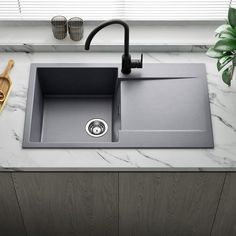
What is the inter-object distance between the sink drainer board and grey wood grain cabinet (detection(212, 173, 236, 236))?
186mm

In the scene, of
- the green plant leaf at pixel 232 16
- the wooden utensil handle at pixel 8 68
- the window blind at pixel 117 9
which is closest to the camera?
the green plant leaf at pixel 232 16

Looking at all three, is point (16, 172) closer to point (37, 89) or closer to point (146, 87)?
point (37, 89)

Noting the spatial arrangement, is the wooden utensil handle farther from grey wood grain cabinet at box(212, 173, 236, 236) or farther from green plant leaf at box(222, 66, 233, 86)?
grey wood grain cabinet at box(212, 173, 236, 236)

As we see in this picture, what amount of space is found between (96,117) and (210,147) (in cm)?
57

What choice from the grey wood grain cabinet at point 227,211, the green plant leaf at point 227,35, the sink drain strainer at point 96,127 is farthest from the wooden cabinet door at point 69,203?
the green plant leaf at point 227,35

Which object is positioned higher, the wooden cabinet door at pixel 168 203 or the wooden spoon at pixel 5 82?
the wooden spoon at pixel 5 82

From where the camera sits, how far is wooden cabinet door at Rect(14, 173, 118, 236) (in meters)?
1.63

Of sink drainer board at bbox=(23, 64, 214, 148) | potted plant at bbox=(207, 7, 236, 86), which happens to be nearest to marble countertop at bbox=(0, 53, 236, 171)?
sink drainer board at bbox=(23, 64, 214, 148)

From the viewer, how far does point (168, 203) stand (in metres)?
1.75

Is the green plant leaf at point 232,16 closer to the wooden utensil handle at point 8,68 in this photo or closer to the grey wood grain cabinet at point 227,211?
the grey wood grain cabinet at point 227,211

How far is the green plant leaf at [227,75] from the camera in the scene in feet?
5.32

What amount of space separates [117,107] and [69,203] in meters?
0.46

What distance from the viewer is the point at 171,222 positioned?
6.09 ft

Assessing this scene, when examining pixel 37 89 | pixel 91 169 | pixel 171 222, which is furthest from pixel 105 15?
pixel 171 222
